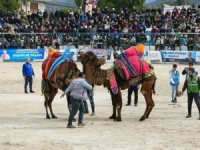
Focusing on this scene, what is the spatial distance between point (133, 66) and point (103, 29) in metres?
28.9

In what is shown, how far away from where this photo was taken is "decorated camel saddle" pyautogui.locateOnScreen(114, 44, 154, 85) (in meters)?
16.7

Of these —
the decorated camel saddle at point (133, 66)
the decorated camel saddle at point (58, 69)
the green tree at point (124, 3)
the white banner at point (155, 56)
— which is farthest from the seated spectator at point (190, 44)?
the green tree at point (124, 3)

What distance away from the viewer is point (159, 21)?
46844 mm

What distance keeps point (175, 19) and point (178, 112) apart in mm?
29115

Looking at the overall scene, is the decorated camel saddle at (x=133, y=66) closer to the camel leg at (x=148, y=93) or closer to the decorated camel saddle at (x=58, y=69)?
the camel leg at (x=148, y=93)

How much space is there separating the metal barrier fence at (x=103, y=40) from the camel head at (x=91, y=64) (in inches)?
1002

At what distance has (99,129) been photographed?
14.8 meters

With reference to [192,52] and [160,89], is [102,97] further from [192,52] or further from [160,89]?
[192,52]

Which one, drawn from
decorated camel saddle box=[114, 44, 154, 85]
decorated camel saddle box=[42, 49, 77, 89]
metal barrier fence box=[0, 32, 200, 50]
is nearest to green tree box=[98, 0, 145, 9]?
metal barrier fence box=[0, 32, 200, 50]

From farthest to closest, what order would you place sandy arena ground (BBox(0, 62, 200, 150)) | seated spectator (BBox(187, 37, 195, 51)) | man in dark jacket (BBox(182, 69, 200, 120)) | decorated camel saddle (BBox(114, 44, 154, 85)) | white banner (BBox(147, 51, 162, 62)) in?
seated spectator (BBox(187, 37, 195, 51)) → white banner (BBox(147, 51, 162, 62)) → man in dark jacket (BBox(182, 69, 200, 120)) → decorated camel saddle (BBox(114, 44, 154, 85)) → sandy arena ground (BBox(0, 62, 200, 150))

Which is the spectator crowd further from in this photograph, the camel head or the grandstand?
the camel head

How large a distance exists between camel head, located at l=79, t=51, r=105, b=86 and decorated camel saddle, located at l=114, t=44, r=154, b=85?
56 cm

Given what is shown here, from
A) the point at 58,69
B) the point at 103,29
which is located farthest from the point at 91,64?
the point at 103,29

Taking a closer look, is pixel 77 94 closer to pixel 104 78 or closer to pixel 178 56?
pixel 104 78
